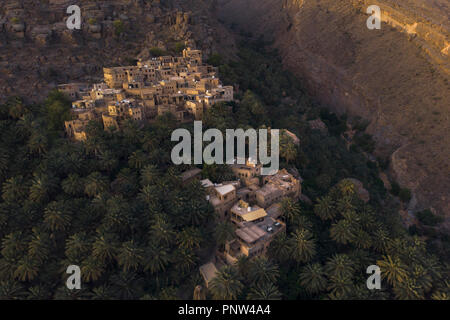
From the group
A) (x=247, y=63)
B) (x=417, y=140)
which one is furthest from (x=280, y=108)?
(x=417, y=140)

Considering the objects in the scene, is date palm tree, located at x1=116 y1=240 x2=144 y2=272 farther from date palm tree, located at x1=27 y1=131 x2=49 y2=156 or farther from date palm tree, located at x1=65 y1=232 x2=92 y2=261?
date palm tree, located at x1=27 y1=131 x2=49 y2=156

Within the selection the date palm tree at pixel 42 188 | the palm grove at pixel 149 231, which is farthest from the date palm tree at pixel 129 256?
the date palm tree at pixel 42 188

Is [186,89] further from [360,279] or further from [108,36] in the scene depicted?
[360,279]

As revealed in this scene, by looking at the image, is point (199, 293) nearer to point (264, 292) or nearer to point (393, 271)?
point (264, 292)

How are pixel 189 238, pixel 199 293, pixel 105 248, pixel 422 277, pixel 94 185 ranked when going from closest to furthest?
pixel 199 293
pixel 105 248
pixel 422 277
pixel 189 238
pixel 94 185

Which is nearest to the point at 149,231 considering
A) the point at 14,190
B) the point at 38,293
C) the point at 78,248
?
the point at 78,248

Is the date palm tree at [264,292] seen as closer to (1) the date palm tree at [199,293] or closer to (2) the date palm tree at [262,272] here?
(2) the date palm tree at [262,272]
